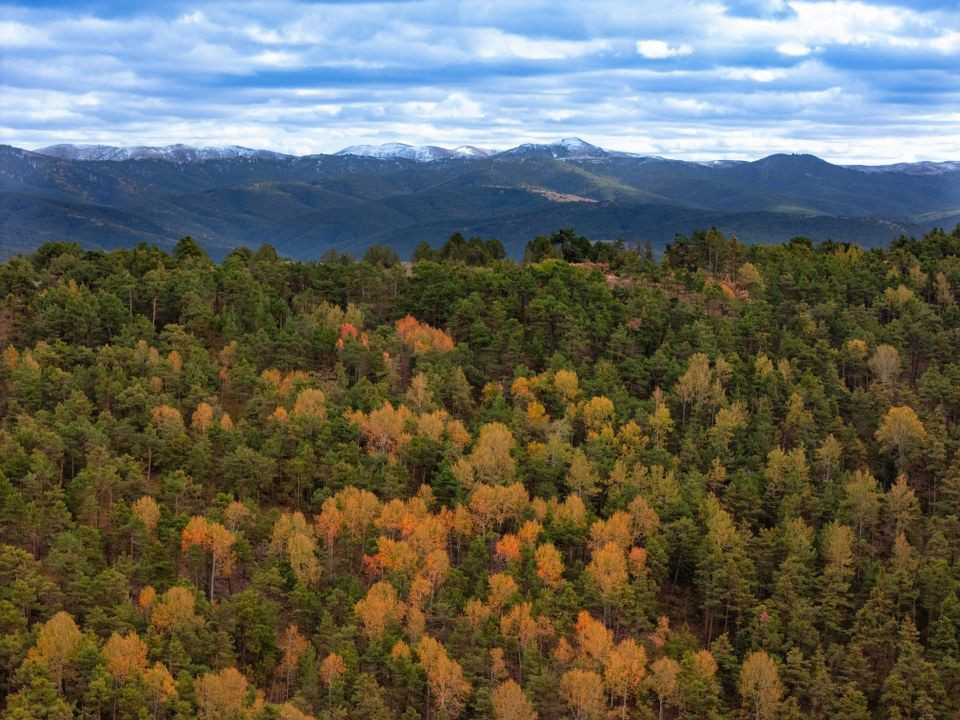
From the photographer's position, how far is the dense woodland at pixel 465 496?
3701 inches

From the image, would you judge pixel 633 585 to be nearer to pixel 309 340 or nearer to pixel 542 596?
pixel 542 596

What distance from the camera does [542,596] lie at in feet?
336

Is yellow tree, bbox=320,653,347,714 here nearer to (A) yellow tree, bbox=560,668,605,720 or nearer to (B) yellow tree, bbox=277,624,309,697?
(B) yellow tree, bbox=277,624,309,697

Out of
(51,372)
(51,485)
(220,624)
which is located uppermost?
(51,372)

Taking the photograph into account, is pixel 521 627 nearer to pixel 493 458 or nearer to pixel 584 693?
pixel 584 693

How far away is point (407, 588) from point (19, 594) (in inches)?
1409

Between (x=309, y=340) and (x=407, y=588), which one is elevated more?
(x=309, y=340)

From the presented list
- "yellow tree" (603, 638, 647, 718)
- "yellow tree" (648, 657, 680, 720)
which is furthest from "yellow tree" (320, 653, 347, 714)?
"yellow tree" (648, 657, 680, 720)

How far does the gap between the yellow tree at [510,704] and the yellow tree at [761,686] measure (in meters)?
20.7

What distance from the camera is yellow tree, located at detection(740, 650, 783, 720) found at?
95.4 m

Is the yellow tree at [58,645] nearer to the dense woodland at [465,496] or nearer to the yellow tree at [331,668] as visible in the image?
the dense woodland at [465,496]

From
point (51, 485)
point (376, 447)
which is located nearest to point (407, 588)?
point (376, 447)

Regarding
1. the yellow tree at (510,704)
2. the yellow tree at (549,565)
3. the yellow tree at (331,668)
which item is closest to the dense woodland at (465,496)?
the yellow tree at (549,565)

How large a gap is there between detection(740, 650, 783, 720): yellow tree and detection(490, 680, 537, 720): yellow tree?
20666mm
